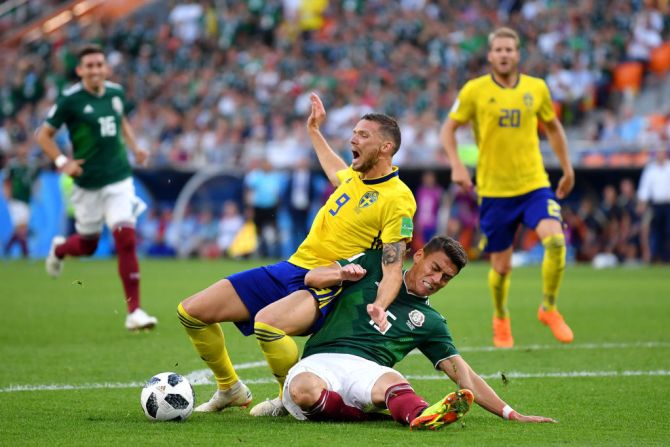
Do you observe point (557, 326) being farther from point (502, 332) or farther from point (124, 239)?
point (124, 239)

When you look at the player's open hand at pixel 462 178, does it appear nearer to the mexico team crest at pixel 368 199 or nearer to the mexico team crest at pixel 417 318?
the mexico team crest at pixel 368 199

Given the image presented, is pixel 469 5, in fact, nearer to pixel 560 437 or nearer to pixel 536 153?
pixel 536 153

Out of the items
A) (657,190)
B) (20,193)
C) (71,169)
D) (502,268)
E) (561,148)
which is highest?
(71,169)

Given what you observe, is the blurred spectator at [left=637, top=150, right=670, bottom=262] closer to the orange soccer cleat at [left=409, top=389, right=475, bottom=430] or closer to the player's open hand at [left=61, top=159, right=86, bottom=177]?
the player's open hand at [left=61, top=159, right=86, bottom=177]

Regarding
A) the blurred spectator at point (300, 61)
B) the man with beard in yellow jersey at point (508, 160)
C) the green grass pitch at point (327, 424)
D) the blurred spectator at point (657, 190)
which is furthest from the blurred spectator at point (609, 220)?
the man with beard in yellow jersey at point (508, 160)

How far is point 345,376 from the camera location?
632 centimetres

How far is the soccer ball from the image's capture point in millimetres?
6348

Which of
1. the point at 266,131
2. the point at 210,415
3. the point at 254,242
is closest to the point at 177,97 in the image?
the point at 266,131

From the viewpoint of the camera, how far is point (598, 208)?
22.4m

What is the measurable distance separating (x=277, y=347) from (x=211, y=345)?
60 centimetres

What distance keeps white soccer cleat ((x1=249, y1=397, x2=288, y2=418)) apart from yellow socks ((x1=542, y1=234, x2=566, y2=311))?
3918 millimetres

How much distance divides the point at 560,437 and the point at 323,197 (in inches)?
683

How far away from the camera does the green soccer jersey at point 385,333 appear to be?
653 cm

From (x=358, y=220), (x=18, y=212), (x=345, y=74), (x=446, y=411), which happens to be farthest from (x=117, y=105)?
(x=345, y=74)
